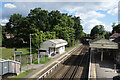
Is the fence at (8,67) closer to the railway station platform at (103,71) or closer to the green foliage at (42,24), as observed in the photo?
the railway station platform at (103,71)

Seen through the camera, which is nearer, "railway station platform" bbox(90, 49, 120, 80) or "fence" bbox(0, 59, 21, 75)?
"fence" bbox(0, 59, 21, 75)

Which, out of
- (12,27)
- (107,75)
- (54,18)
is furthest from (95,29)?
(107,75)

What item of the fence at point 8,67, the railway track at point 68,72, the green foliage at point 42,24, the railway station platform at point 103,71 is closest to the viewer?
the fence at point 8,67

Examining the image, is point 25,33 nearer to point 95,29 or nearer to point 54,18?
point 54,18

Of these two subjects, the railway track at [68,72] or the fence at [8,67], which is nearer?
the fence at [8,67]

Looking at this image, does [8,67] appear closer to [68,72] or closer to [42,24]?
[68,72]

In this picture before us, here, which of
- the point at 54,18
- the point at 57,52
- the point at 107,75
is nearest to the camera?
the point at 107,75

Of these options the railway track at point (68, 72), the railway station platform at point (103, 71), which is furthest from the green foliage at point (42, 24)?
the railway station platform at point (103, 71)

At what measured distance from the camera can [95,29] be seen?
130750 millimetres

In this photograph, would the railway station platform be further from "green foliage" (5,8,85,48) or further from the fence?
"green foliage" (5,8,85,48)

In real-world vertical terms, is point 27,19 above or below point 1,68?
above

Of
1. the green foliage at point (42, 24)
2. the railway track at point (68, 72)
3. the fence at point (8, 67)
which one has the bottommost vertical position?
the railway track at point (68, 72)

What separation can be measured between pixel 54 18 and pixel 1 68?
38.8 meters

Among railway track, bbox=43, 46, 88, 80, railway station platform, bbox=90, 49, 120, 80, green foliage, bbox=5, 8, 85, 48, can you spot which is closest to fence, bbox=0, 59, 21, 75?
railway track, bbox=43, 46, 88, 80
